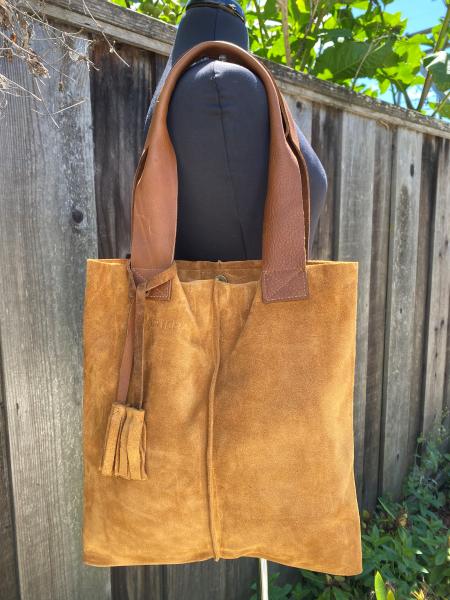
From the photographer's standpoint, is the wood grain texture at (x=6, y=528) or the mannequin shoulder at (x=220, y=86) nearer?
the mannequin shoulder at (x=220, y=86)

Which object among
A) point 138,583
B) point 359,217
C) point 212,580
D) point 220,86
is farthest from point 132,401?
point 359,217

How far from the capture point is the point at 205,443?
89 cm

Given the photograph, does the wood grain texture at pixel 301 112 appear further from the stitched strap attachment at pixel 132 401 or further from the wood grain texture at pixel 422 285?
the stitched strap attachment at pixel 132 401

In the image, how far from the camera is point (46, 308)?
3.59 ft

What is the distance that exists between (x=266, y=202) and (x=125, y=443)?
1.69ft

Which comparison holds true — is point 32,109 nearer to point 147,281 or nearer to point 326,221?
point 147,281

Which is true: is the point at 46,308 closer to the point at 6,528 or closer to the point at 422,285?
the point at 6,528

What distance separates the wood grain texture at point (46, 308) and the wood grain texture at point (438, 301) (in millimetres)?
1786

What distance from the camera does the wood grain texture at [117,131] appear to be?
3.79 feet

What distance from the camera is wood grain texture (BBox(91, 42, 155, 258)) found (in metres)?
1.16

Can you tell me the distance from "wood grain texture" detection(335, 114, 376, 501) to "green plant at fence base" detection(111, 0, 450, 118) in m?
0.26

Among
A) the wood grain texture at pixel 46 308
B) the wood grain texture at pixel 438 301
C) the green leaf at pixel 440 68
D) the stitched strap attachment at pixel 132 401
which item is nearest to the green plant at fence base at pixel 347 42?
the green leaf at pixel 440 68

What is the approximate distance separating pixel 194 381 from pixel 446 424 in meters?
2.30

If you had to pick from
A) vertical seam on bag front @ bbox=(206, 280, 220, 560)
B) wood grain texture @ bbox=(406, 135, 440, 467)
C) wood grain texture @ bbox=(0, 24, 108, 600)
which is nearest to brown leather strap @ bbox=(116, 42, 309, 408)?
vertical seam on bag front @ bbox=(206, 280, 220, 560)
